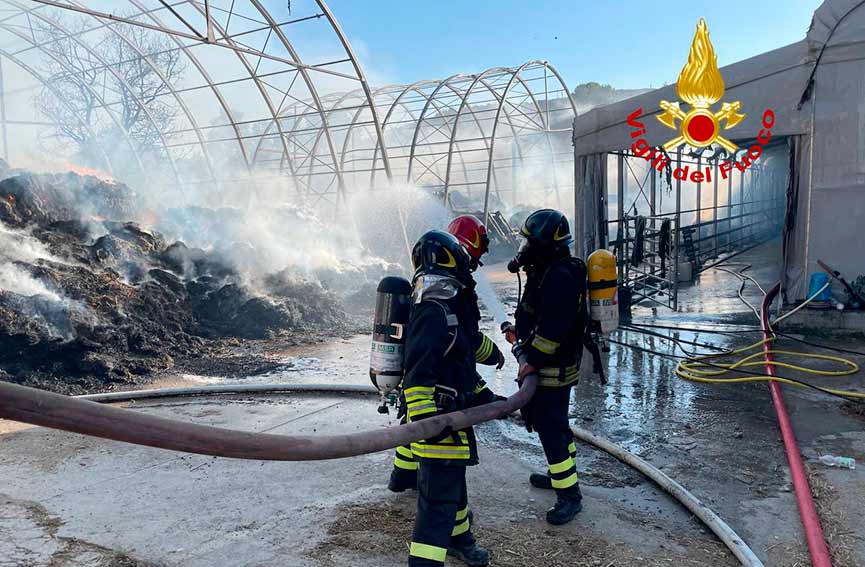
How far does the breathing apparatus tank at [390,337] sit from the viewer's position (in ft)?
9.31

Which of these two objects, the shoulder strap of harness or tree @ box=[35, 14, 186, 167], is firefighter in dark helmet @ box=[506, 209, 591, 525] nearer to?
the shoulder strap of harness

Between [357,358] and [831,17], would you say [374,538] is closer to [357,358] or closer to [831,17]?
[357,358]

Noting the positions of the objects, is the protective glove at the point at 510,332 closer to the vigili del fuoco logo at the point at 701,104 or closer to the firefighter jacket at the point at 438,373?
the firefighter jacket at the point at 438,373

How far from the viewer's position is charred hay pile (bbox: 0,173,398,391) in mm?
6887

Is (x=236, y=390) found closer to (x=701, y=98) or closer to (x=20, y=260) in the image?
(x=20, y=260)

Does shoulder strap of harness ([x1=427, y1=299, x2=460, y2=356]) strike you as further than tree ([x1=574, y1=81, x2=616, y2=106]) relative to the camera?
No

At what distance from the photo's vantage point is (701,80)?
802cm

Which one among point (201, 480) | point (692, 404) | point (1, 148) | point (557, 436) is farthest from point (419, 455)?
point (1, 148)

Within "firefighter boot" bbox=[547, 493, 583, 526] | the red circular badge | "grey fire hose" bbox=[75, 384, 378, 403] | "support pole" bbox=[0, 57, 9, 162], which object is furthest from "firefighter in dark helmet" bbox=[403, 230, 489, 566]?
"support pole" bbox=[0, 57, 9, 162]

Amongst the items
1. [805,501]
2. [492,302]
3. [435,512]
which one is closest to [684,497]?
[805,501]

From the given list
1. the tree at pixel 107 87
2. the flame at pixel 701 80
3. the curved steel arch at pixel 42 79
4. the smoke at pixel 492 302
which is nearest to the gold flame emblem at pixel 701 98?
the flame at pixel 701 80

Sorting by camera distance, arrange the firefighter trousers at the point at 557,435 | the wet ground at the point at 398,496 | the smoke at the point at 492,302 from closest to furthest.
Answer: the wet ground at the point at 398,496 < the firefighter trousers at the point at 557,435 < the smoke at the point at 492,302

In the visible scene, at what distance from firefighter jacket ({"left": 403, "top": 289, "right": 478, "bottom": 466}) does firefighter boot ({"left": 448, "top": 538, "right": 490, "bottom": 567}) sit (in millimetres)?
462

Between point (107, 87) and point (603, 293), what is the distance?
17.4 meters
